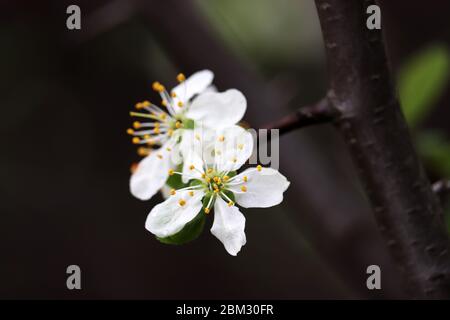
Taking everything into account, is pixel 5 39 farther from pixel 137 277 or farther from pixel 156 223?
pixel 156 223

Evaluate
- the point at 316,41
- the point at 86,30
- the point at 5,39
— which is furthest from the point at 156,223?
the point at 316,41

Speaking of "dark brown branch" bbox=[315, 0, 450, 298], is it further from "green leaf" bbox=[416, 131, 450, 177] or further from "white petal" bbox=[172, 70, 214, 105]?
"green leaf" bbox=[416, 131, 450, 177]

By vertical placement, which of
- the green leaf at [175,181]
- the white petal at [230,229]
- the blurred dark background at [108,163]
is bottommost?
the white petal at [230,229]

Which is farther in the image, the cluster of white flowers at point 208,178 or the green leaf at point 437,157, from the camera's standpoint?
the green leaf at point 437,157

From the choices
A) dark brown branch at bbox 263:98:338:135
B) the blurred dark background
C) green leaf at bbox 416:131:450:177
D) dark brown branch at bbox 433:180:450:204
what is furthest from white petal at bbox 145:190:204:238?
the blurred dark background

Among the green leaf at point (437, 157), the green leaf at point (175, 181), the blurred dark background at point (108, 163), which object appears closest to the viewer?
the green leaf at point (175, 181)

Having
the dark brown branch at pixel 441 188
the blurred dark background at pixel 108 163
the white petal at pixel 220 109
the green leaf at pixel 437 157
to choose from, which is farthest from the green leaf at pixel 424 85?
the blurred dark background at pixel 108 163

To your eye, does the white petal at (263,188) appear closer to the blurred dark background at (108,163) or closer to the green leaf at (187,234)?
the green leaf at (187,234)

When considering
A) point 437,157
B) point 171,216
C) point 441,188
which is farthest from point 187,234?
point 437,157
